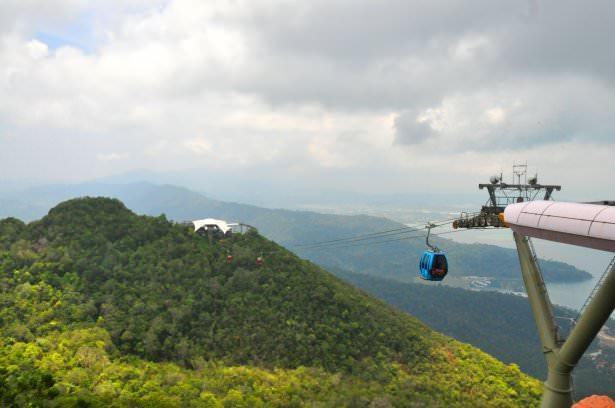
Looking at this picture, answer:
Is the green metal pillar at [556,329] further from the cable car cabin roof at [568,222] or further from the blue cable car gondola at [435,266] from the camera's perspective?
the blue cable car gondola at [435,266]

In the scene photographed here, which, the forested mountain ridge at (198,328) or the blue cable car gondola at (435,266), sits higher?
the blue cable car gondola at (435,266)

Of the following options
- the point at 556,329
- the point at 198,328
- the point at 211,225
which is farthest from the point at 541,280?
the point at 211,225

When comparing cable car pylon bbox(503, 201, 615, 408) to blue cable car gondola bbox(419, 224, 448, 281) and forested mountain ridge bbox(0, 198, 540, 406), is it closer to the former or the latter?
blue cable car gondola bbox(419, 224, 448, 281)

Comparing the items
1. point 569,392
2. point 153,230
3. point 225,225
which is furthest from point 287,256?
point 569,392

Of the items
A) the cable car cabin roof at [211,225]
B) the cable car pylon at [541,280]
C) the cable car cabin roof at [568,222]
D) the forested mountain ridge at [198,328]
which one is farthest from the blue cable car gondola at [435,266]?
the cable car cabin roof at [211,225]

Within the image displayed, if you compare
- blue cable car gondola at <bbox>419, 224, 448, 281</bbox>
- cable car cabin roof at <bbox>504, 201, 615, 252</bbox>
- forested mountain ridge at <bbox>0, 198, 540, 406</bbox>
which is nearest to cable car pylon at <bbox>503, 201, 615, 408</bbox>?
cable car cabin roof at <bbox>504, 201, 615, 252</bbox>
